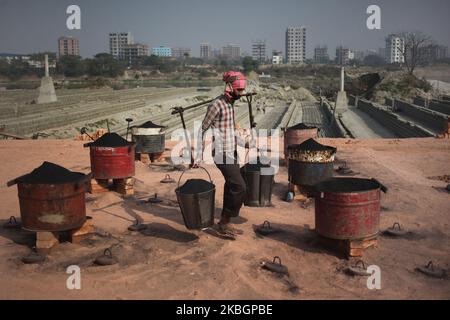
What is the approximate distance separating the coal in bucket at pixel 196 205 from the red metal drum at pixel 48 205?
3.95ft

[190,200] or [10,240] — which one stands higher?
[190,200]

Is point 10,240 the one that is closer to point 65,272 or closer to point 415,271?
point 65,272

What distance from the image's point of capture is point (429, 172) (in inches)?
410

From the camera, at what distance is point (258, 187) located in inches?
292

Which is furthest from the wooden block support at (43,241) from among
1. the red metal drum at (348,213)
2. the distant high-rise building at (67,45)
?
the distant high-rise building at (67,45)

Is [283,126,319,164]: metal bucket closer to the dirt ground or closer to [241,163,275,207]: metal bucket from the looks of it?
the dirt ground

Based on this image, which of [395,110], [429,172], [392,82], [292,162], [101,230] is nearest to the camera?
[101,230]

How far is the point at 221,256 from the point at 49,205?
1.99 metres

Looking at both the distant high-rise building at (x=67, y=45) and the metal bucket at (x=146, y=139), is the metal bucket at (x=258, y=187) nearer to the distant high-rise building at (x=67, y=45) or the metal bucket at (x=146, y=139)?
the metal bucket at (x=146, y=139)

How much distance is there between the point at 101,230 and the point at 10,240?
42.3 inches

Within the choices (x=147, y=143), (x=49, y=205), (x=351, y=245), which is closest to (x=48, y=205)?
(x=49, y=205)

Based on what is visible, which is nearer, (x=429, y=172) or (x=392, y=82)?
(x=429, y=172)

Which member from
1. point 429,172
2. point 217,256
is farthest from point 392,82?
point 217,256
